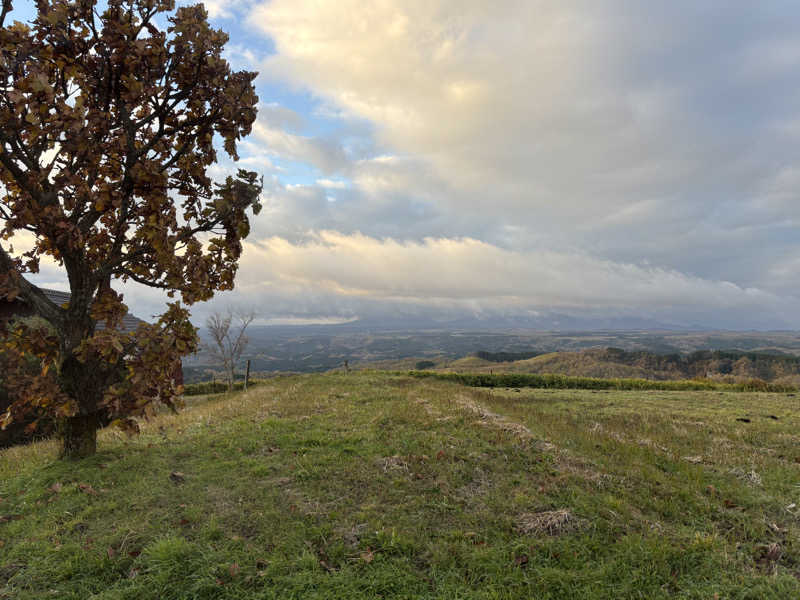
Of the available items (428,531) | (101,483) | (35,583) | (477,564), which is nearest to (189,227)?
(101,483)

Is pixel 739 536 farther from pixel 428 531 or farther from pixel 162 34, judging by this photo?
pixel 162 34

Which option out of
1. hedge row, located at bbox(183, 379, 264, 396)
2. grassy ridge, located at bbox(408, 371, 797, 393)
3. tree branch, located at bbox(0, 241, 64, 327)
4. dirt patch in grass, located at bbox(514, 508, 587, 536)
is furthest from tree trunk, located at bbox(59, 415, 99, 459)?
hedge row, located at bbox(183, 379, 264, 396)

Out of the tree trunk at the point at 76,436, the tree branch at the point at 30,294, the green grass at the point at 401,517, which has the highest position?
the tree branch at the point at 30,294

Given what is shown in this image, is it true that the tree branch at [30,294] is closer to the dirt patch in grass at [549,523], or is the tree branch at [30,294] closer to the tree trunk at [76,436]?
the tree trunk at [76,436]

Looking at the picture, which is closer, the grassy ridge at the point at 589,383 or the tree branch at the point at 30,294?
the tree branch at the point at 30,294

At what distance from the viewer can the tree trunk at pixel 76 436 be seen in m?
9.95

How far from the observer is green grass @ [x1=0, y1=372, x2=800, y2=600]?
18.3 ft

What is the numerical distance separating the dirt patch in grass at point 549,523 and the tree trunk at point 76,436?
38.6 ft

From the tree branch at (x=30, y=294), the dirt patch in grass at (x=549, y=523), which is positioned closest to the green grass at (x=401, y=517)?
the dirt patch in grass at (x=549, y=523)

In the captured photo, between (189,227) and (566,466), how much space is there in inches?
486

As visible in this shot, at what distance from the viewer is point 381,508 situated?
24.9 ft

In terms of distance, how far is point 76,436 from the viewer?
32.9 ft

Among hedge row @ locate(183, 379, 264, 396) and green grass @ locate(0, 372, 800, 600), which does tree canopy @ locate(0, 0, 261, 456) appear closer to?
green grass @ locate(0, 372, 800, 600)

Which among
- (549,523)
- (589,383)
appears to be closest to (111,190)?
(549,523)
